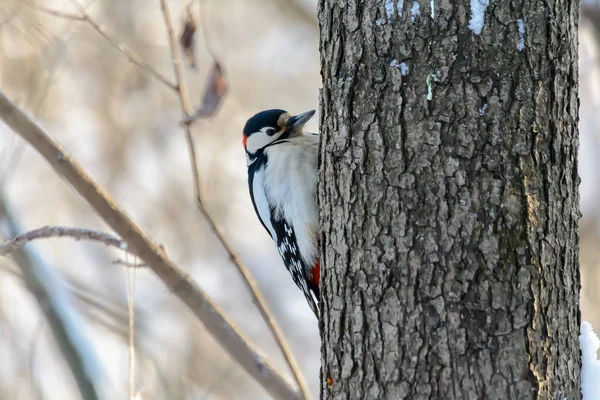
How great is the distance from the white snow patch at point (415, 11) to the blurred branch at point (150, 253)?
1.35 m

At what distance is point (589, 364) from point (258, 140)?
2031mm

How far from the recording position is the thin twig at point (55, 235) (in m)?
2.45

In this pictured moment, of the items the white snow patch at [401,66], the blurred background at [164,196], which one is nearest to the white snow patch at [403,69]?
the white snow patch at [401,66]

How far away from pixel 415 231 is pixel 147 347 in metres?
5.84

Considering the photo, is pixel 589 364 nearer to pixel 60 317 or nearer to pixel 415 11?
pixel 415 11

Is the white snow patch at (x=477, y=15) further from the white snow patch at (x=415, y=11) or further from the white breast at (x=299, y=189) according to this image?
the white breast at (x=299, y=189)

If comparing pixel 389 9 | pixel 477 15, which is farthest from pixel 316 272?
pixel 477 15

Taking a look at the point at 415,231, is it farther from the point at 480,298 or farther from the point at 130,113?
the point at 130,113

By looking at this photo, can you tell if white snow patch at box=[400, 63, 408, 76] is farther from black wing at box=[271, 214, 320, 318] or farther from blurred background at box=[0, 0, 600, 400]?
blurred background at box=[0, 0, 600, 400]

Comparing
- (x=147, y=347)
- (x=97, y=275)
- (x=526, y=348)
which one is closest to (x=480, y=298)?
(x=526, y=348)

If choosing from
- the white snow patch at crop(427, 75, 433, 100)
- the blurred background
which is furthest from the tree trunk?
the blurred background

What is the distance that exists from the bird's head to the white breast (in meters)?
0.21

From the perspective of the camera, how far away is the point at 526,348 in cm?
164

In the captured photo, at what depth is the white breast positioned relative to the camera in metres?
2.91
